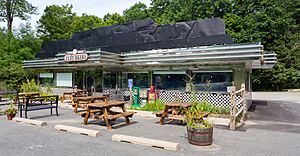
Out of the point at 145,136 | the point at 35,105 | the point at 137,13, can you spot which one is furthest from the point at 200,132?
the point at 137,13

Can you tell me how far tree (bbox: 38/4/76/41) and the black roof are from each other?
1782 cm

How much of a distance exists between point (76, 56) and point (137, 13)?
1293 inches

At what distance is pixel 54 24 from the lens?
3434 centimetres

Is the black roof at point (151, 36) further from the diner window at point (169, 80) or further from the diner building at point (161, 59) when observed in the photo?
the diner window at point (169, 80)

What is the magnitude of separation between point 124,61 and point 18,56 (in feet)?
53.4

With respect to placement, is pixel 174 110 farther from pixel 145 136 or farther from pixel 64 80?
pixel 64 80

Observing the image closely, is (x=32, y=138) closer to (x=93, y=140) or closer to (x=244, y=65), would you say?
(x=93, y=140)

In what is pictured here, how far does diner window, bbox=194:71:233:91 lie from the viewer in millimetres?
10586

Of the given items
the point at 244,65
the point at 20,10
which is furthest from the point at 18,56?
the point at 244,65

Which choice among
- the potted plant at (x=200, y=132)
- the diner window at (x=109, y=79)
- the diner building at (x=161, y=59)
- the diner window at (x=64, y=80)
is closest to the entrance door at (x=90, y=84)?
the diner building at (x=161, y=59)

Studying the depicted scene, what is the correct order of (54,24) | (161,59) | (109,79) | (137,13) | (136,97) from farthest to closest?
1. (137,13)
2. (54,24)
3. (109,79)
4. (136,97)
5. (161,59)

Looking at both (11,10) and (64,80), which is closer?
(64,80)

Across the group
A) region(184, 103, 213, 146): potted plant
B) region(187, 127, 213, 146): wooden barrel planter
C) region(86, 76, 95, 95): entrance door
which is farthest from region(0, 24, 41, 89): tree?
Result: region(187, 127, 213, 146): wooden barrel planter

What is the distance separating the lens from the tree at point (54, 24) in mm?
34000
